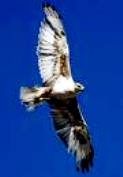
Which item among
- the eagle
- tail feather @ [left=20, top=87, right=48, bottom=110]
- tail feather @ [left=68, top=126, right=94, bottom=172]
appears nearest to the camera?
tail feather @ [left=20, top=87, right=48, bottom=110]

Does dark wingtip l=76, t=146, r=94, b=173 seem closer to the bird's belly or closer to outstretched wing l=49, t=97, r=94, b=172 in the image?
outstretched wing l=49, t=97, r=94, b=172

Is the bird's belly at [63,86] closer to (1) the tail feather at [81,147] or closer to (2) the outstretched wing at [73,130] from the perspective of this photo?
(2) the outstretched wing at [73,130]

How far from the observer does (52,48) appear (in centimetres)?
1858

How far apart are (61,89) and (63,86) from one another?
145 mm

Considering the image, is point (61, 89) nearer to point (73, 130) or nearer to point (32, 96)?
point (32, 96)

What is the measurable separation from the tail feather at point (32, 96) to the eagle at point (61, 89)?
0.18ft

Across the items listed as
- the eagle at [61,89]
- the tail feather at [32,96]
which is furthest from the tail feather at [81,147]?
the tail feather at [32,96]

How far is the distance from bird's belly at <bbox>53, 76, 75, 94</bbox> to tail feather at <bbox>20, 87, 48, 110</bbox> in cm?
30

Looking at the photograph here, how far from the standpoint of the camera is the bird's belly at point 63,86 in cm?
1756

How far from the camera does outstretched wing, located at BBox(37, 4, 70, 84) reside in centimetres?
1812

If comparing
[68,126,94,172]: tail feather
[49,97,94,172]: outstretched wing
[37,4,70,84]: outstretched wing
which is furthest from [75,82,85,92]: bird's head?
[68,126,94,172]: tail feather

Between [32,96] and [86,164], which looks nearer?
[32,96]

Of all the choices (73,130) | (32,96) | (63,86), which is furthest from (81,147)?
(32,96)

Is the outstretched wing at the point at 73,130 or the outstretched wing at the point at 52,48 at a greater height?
the outstretched wing at the point at 52,48
